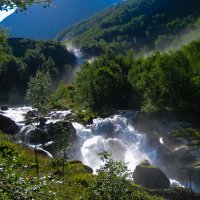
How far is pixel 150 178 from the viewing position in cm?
3822

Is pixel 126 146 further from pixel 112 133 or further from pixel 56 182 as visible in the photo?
pixel 56 182

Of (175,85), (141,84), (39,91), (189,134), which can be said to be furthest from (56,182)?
(141,84)

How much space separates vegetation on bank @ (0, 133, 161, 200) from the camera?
291 inches

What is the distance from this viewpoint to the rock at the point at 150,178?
3788 centimetres

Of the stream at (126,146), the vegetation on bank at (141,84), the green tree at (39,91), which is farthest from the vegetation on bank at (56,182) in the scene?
the vegetation on bank at (141,84)

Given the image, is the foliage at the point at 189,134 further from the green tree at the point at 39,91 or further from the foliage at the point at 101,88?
the foliage at the point at 101,88

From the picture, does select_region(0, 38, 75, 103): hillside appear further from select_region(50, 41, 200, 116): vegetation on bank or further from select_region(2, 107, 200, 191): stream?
select_region(2, 107, 200, 191): stream

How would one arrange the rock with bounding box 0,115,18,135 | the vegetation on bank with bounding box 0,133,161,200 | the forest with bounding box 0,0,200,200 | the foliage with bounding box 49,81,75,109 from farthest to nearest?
the foliage with bounding box 49,81,75,109 < the rock with bounding box 0,115,18,135 < the forest with bounding box 0,0,200,200 < the vegetation on bank with bounding box 0,133,161,200

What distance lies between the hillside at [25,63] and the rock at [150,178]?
67272 millimetres

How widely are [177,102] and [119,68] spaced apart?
24574 mm

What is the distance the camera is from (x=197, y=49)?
6850 cm

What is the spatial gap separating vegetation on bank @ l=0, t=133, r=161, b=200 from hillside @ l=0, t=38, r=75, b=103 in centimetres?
7337

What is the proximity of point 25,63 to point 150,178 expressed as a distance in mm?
119883

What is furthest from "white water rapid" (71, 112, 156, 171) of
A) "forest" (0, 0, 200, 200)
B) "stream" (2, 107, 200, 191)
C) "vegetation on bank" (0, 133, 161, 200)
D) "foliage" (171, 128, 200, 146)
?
"vegetation on bank" (0, 133, 161, 200)
